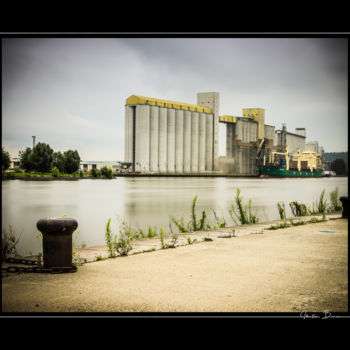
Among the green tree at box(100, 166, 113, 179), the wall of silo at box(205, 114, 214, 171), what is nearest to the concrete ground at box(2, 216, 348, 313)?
the green tree at box(100, 166, 113, 179)

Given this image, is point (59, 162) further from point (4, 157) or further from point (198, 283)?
point (198, 283)

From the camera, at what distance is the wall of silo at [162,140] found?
262 ft

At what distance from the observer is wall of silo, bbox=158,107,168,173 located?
8000 cm

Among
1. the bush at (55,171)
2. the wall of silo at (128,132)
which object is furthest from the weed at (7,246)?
the wall of silo at (128,132)

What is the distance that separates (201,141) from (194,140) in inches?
343

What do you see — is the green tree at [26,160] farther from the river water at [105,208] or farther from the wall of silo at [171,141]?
the wall of silo at [171,141]

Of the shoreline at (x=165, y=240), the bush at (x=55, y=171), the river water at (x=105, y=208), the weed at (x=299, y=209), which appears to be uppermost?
the bush at (x=55, y=171)

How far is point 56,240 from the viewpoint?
221 inches

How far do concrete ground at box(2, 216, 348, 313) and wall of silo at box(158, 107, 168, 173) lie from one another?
72684mm

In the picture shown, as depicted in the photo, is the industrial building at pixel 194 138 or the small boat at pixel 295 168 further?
the small boat at pixel 295 168

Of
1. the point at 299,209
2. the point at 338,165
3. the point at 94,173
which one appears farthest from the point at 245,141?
the point at 299,209
